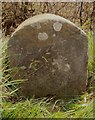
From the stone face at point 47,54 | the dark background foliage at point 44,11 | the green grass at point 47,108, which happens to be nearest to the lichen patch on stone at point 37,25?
the stone face at point 47,54

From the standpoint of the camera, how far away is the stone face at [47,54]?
341cm

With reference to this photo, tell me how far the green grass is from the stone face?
135 mm

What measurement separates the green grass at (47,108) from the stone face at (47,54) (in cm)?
13

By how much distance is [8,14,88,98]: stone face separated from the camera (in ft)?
11.2

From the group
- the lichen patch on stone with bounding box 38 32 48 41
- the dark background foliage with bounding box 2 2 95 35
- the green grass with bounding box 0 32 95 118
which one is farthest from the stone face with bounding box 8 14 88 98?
the dark background foliage with bounding box 2 2 95 35

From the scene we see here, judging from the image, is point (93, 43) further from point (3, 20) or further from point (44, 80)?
point (3, 20)

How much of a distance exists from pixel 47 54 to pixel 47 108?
493 millimetres

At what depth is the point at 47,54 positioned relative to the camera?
11.3 ft

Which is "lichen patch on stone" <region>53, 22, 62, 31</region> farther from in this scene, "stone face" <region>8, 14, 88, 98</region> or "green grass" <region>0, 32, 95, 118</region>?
"green grass" <region>0, 32, 95, 118</region>

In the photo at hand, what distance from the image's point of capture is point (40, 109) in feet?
10.3

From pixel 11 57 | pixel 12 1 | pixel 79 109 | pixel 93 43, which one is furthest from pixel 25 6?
pixel 79 109

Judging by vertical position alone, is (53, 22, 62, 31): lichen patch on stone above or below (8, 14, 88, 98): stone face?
above

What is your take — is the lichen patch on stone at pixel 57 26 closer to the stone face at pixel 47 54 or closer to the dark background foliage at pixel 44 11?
the stone face at pixel 47 54

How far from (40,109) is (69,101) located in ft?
1.52
